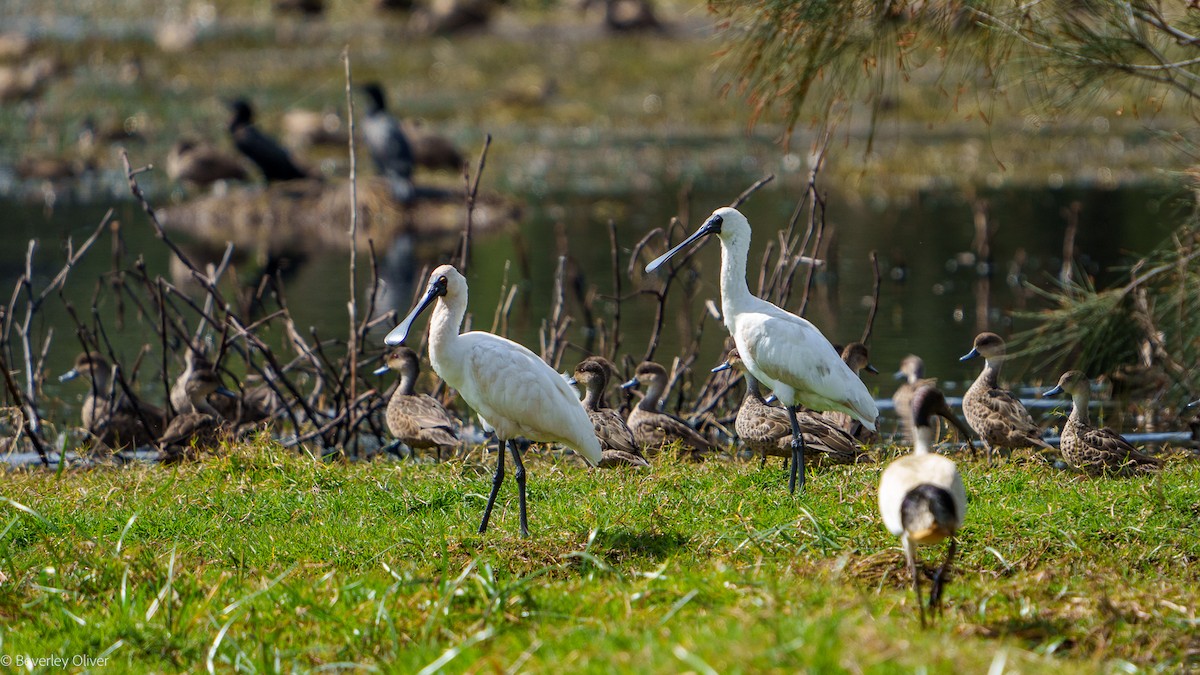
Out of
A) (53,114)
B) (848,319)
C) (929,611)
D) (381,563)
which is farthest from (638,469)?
(53,114)

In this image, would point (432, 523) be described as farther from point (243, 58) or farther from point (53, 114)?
point (243, 58)

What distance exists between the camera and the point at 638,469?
22.7 feet

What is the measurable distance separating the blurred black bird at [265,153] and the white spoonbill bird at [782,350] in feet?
48.8

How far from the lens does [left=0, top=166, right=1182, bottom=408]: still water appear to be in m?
12.5

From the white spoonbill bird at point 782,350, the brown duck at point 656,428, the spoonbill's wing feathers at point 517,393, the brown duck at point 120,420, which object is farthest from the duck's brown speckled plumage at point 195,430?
the white spoonbill bird at point 782,350

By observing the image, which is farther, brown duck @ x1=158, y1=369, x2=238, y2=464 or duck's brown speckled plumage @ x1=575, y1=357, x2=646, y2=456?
brown duck @ x1=158, y1=369, x2=238, y2=464

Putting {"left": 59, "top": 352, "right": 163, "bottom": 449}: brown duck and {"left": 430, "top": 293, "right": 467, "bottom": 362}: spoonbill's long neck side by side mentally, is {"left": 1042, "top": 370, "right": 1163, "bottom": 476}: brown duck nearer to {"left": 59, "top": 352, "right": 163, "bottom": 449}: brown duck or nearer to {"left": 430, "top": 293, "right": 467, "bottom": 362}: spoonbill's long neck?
{"left": 430, "top": 293, "right": 467, "bottom": 362}: spoonbill's long neck

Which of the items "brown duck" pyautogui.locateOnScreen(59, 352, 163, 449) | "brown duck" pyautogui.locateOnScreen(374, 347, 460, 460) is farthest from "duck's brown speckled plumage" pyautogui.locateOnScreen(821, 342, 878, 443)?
"brown duck" pyautogui.locateOnScreen(59, 352, 163, 449)

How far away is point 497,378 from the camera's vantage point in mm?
5957

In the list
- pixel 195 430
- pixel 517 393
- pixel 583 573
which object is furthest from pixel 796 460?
pixel 195 430

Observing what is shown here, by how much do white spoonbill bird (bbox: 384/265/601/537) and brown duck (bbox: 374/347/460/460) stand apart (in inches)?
71.9

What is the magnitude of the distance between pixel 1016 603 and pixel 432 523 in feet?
8.04

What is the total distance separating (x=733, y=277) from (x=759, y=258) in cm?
1017

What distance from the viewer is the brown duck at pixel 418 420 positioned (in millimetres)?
7871
